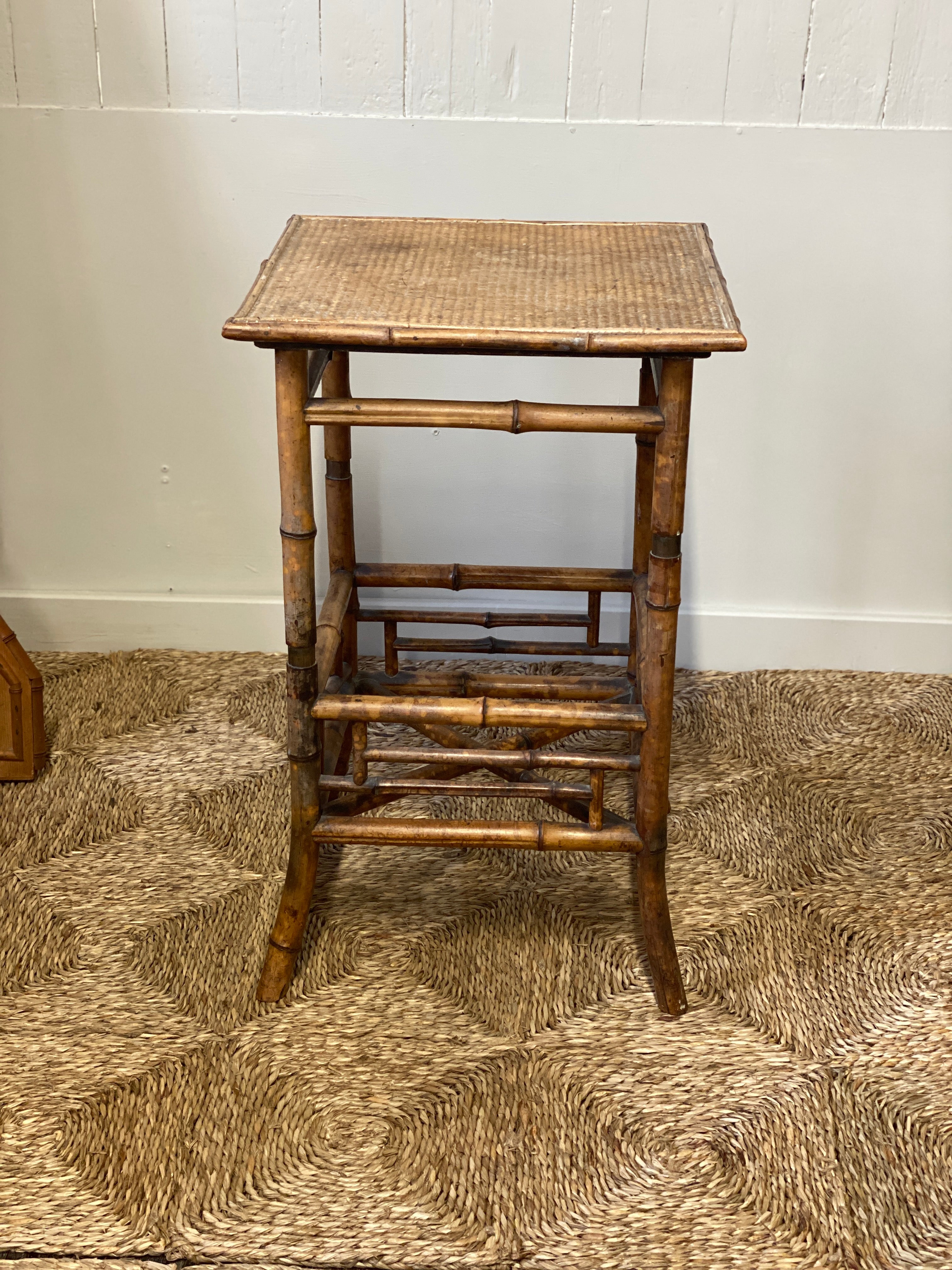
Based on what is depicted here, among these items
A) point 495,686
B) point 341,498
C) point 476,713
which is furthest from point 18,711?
point 476,713

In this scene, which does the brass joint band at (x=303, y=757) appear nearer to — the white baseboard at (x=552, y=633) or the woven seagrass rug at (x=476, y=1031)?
the woven seagrass rug at (x=476, y=1031)

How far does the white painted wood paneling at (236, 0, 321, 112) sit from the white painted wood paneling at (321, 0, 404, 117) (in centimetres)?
2

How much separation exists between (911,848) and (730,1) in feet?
4.05

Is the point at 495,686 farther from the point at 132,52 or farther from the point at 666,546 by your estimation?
the point at 132,52

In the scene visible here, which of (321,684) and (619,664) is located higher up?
(321,684)

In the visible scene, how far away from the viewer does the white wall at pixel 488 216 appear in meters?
1.75

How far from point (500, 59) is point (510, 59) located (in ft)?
0.05

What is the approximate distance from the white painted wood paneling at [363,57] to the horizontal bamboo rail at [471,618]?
76 cm

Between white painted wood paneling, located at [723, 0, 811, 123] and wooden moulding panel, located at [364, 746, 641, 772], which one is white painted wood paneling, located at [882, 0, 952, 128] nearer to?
white painted wood paneling, located at [723, 0, 811, 123]

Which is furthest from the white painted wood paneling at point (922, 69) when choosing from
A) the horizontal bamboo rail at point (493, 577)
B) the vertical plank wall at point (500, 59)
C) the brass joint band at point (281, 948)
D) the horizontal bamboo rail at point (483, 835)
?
the brass joint band at point (281, 948)

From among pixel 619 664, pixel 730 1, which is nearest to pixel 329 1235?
pixel 619 664

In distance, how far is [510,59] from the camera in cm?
174

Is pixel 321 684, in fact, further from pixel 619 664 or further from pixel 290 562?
pixel 619 664

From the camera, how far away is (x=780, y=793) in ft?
5.78
